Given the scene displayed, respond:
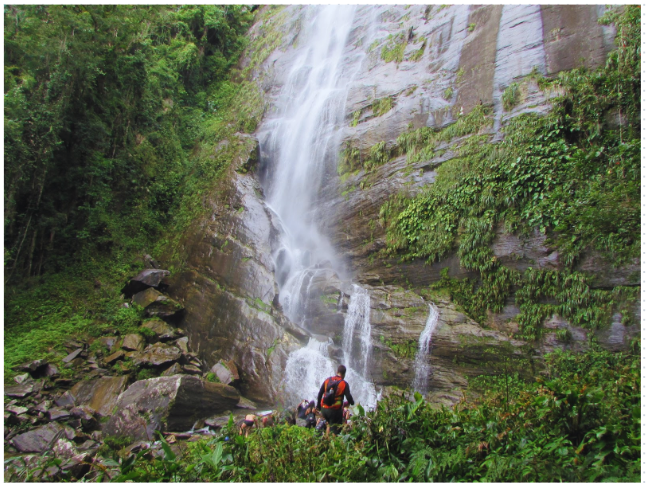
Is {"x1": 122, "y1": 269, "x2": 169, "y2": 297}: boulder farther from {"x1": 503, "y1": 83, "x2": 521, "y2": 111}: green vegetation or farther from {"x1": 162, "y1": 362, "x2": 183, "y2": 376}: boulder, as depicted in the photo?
{"x1": 503, "y1": 83, "x2": 521, "y2": 111}: green vegetation

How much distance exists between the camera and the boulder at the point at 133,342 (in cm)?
1104

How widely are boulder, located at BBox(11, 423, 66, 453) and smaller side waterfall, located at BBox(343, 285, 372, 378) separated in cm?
741

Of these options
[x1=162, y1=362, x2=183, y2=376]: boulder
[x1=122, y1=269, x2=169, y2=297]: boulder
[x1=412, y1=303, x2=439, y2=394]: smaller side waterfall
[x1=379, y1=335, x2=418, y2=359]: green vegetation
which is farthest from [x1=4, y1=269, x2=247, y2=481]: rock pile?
[x1=412, y1=303, x2=439, y2=394]: smaller side waterfall

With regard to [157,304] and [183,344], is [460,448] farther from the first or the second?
[157,304]

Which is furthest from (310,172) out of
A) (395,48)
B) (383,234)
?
(395,48)

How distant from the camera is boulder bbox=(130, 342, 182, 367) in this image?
10.5 metres

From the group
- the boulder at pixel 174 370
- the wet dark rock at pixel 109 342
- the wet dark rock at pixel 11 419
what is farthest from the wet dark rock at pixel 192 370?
the wet dark rock at pixel 11 419

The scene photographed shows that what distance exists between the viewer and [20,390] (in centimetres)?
898

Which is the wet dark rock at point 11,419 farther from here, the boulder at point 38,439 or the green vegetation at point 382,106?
the green vegetation at point 382,106

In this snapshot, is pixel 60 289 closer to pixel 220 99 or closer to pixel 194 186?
pixel 194 186

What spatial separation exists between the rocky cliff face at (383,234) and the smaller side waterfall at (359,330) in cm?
23

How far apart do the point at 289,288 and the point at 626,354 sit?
9.86 meters

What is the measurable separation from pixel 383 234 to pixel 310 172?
5.74 meters

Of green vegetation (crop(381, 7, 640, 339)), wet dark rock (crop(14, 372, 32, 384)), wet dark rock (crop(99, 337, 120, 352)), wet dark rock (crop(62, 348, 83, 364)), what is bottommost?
wet dark rock (crop(14, 372, 32, 384))
